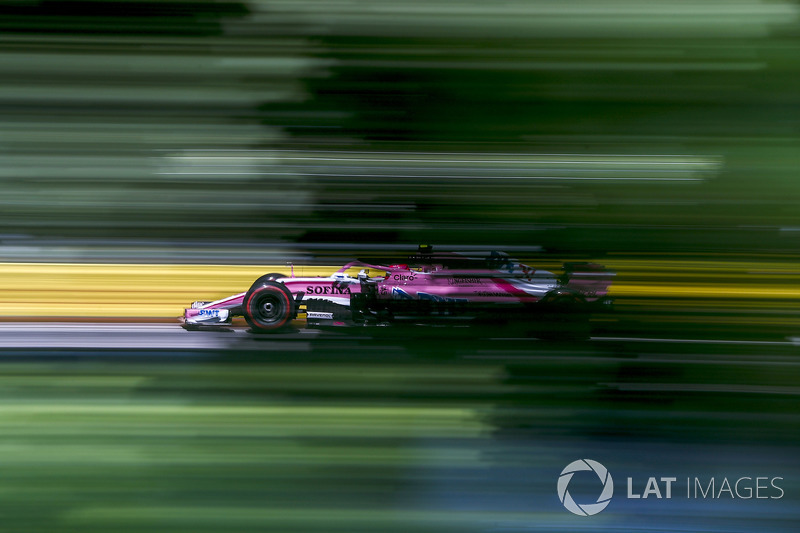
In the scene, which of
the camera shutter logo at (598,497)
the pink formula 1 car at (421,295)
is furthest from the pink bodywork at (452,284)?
the camera shutter logo at (598,497)

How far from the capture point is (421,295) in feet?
5.29

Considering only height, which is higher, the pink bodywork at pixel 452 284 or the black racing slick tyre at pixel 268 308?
the pink bodywork at pixel 452 284

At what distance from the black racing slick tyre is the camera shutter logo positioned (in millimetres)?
803

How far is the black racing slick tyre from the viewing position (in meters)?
1.64

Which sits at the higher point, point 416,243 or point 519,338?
point 416,243

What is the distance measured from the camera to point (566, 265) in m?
1.58

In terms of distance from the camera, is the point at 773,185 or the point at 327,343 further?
the point at 327,343

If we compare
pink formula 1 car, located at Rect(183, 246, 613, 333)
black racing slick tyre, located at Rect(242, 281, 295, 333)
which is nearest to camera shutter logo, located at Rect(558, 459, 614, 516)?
pink formula 1 car, located at Rect(183, 246, 613, 333)

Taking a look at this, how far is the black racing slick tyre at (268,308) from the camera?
5.38 ft

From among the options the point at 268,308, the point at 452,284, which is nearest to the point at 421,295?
the point at 452,284

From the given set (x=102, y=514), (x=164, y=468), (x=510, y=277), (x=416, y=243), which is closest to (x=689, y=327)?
(x=510, y=277)

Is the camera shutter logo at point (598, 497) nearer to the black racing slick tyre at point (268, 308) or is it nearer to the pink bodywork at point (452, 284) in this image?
the pink bodywork at point (452, 284)

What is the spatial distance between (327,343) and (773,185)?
3.84 feet

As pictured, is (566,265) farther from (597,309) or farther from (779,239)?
(779,239)
